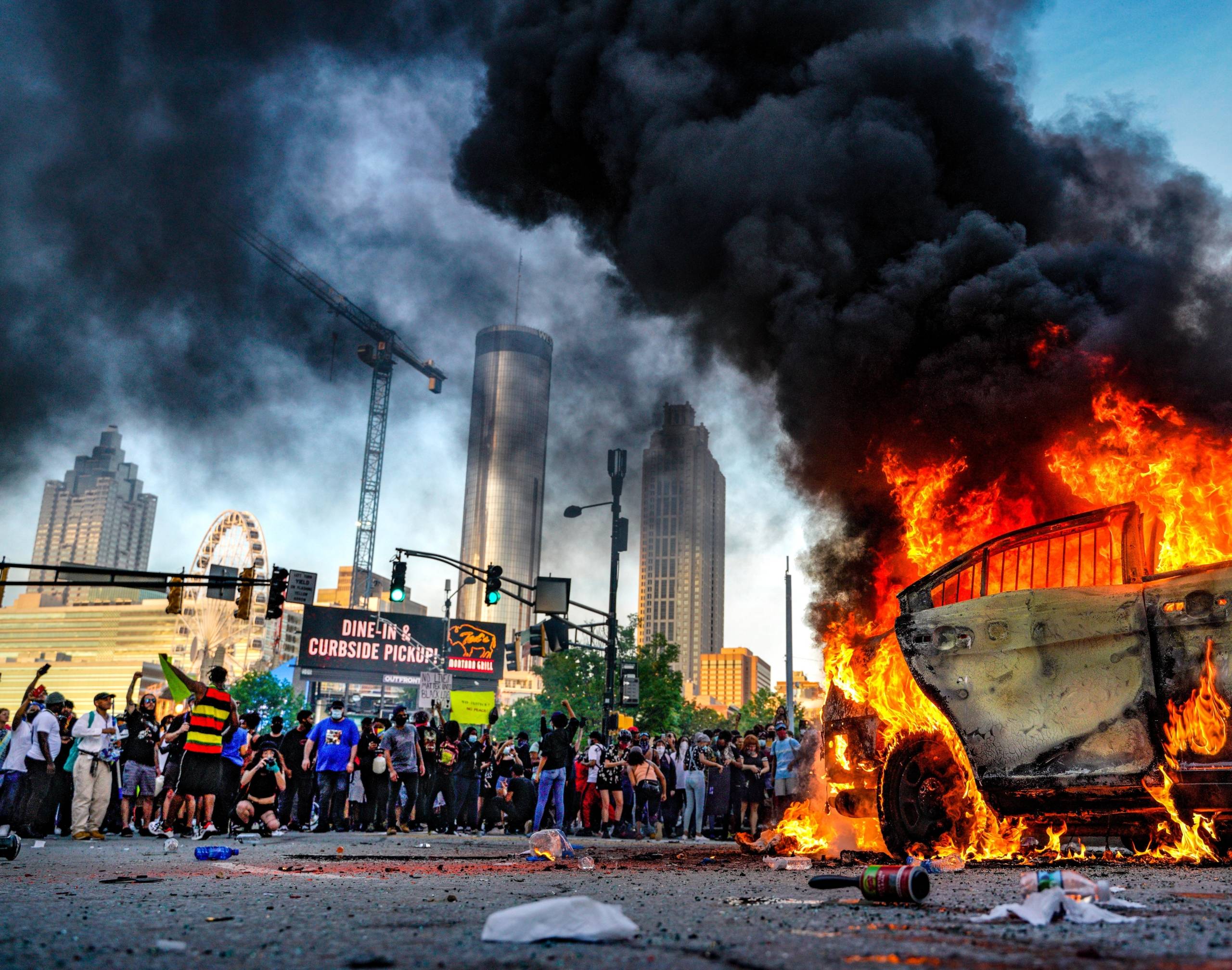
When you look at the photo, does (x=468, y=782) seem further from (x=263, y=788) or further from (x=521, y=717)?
(x=521, y=717)

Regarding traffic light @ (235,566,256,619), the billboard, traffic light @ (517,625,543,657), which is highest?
the billboard

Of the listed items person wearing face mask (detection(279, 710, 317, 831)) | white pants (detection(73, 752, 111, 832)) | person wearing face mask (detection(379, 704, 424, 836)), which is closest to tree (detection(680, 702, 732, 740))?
person wearing face mask (detection(379, 704, 424, 836))

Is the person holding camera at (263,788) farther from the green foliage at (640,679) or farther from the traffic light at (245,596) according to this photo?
the green foliage at (640,679)

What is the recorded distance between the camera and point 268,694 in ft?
282

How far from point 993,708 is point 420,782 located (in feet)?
35.2

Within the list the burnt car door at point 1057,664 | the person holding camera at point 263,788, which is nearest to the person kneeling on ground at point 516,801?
the person holding camera at point 263,788

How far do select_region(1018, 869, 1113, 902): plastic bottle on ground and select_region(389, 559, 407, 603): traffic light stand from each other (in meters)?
18.8

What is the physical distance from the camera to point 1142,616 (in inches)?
227

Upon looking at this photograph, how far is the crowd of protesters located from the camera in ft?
36.3

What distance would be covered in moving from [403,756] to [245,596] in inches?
396

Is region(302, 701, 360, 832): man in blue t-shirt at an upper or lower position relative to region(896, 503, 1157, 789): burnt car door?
lower

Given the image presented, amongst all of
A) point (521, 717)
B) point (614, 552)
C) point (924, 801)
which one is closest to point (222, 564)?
point (521, 717)

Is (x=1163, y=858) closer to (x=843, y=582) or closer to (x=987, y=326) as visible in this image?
(x=987, y=326)

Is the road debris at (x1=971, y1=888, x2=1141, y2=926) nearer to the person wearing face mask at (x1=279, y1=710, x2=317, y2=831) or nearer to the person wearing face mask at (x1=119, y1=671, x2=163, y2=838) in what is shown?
the person wearing face mask at (x1=119, y1=671, x2=163, y2=838)
